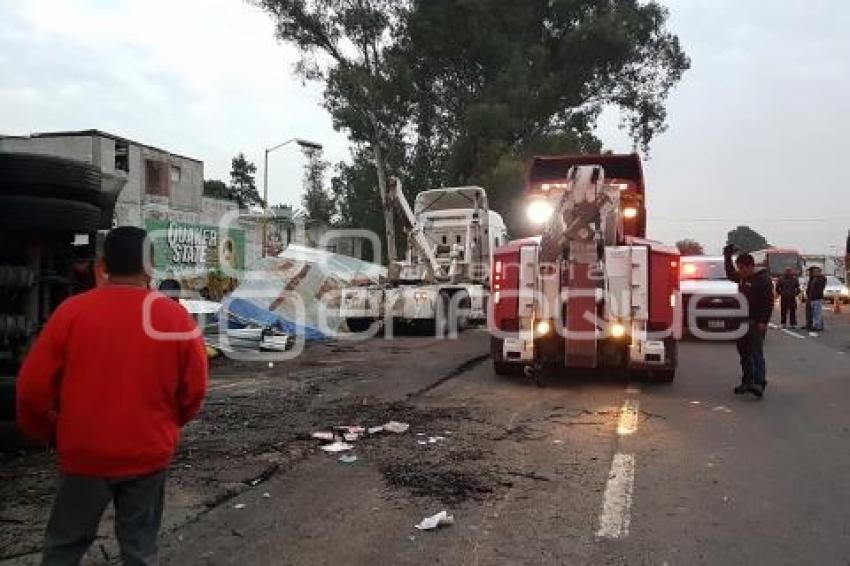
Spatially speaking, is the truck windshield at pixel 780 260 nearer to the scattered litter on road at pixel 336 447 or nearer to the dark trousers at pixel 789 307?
the dark trousers at pixel 789 307

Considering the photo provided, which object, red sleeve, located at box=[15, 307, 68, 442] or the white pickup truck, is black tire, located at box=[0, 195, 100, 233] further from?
the white pickup truck

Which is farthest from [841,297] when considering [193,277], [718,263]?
[193,277]

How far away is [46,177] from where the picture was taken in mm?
6234

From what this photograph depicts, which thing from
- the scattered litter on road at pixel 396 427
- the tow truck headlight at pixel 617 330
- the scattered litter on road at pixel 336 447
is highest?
the tow truck headlight at pixel 617 330

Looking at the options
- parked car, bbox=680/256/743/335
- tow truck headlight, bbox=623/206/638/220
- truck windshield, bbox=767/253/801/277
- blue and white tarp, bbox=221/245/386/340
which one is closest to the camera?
tow truck headlight, bbox=623/206/638/220

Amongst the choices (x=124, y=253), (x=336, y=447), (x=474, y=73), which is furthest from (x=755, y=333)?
(x=474, y=73)

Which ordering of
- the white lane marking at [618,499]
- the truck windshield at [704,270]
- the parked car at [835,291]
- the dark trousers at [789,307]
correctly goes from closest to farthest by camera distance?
the white lane marking at [618,499], the truck windshield at [704,270], the dark trousers at [789,307], the parked car at [835,291]

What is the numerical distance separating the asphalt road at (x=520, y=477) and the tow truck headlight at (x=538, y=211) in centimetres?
369

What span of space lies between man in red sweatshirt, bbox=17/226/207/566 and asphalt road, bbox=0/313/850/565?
114 centimetres

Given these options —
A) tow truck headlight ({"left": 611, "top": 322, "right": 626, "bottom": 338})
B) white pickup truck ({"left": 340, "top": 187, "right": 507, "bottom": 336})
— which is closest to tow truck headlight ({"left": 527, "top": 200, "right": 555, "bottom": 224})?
tow truck headlight ({"left": 611, "top": 322, "right": 626, "bottom": 338})

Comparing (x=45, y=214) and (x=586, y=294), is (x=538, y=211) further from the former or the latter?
(x=45, y=214)

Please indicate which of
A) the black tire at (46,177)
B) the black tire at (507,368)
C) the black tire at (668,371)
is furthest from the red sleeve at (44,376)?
the black tire at (668,371)

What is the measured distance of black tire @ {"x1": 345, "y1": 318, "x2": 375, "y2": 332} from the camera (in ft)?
62.0

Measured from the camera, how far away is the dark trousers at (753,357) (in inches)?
393
